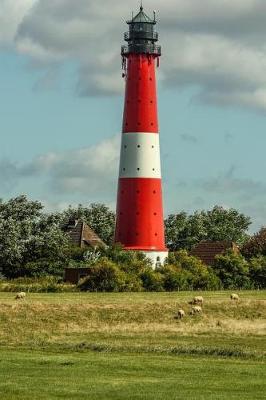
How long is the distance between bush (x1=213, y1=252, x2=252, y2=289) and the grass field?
13.9 m

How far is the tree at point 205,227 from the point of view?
129m

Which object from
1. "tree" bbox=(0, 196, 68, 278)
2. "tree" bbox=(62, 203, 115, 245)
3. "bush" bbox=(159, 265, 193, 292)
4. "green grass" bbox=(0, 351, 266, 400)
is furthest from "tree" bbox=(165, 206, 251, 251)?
"green grass" bbox=(0, 351, 266, 400)

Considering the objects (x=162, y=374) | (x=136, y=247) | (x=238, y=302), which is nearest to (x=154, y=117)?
(x=136, y=247)

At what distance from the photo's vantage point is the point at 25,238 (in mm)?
92688

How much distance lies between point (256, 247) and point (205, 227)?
35.3 meters

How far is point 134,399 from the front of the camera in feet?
98.5

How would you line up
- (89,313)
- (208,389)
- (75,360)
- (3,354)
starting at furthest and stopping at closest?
(89,313)
(3,354)
(75,360)
(208,389)

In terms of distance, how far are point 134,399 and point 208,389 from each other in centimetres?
289

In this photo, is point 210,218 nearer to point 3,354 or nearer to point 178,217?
point 178,217

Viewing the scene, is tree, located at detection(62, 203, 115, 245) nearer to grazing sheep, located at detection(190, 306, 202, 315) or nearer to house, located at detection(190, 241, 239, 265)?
house, located at detection(190, 241, 239, 265)

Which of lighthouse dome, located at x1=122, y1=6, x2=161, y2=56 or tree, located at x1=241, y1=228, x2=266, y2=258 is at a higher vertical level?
lighthouse dome, located at x1=122, y1=6, x2=161, y2=56

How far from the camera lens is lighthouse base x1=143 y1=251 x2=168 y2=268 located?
86988 mm

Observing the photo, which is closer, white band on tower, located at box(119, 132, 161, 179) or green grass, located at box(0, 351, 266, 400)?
green grass, located at box(0, 351, 266, 400)

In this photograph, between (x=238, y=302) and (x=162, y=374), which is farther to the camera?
(x=238, y=302)
